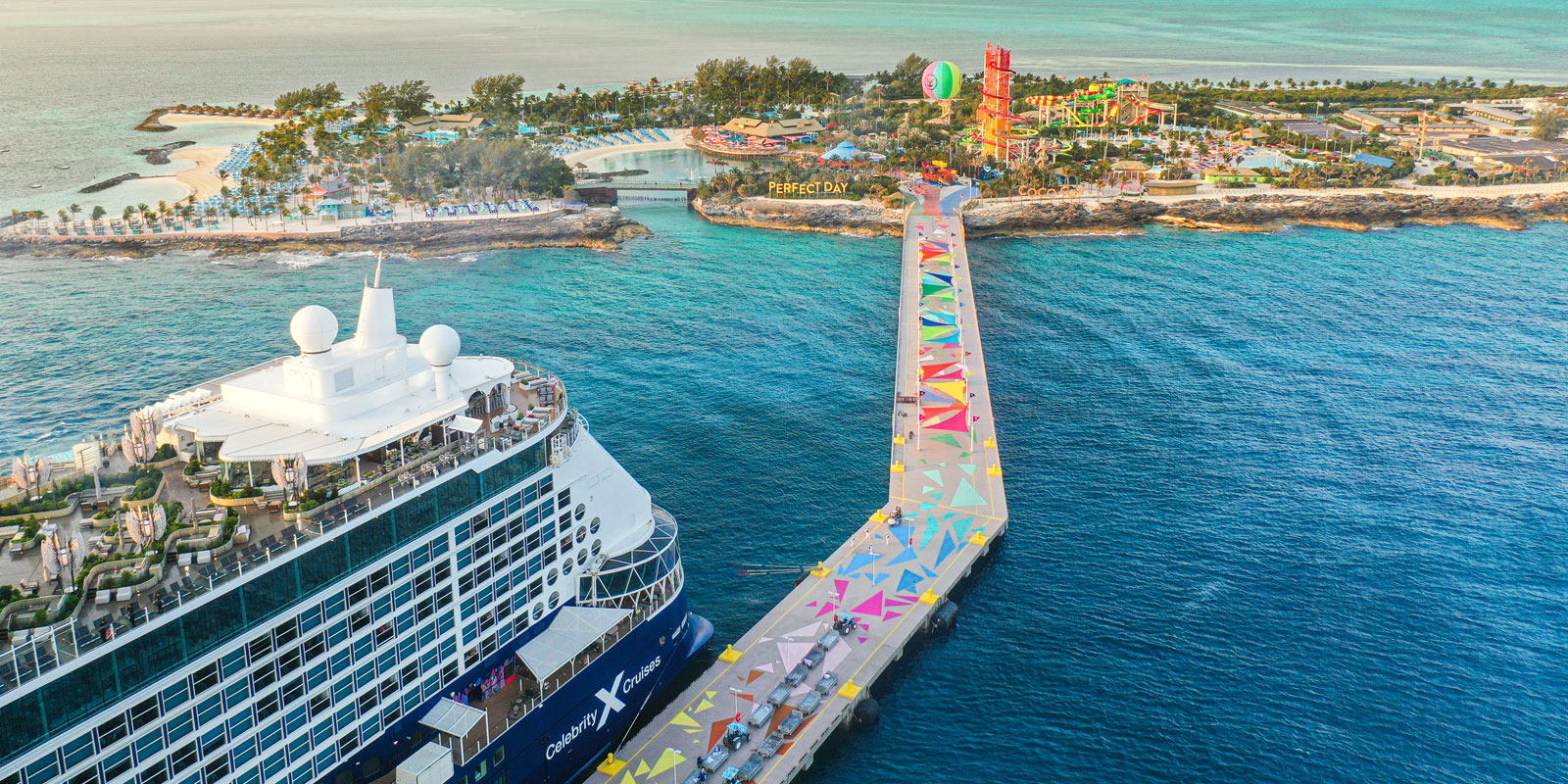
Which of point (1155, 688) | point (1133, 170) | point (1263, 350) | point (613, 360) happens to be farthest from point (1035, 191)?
point (1155, 688)

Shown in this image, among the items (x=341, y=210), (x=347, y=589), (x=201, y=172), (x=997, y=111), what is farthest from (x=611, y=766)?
(x=201, y=172)

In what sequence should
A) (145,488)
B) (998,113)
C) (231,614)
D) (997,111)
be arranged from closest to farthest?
1. (231,614)
2. (145,488)
3. (998,113)
4. (997,111)

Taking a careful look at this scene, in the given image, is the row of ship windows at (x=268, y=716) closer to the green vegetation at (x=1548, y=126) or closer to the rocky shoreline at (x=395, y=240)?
the rocky shoreline at (x=395, y=240)

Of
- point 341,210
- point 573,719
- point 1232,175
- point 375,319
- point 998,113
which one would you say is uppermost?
point 998,113

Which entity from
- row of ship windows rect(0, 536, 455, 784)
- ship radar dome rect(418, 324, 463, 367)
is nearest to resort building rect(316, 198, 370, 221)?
ship radar dome rect(418, 324, 463, 367)

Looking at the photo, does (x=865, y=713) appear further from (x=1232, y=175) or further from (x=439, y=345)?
(x=1232, y=175)

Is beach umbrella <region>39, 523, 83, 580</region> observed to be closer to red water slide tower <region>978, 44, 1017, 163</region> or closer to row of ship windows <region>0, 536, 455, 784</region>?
row of ship windows <region>0, 536, 455, 784</region>

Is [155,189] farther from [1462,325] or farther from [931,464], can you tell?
[1462,325]
